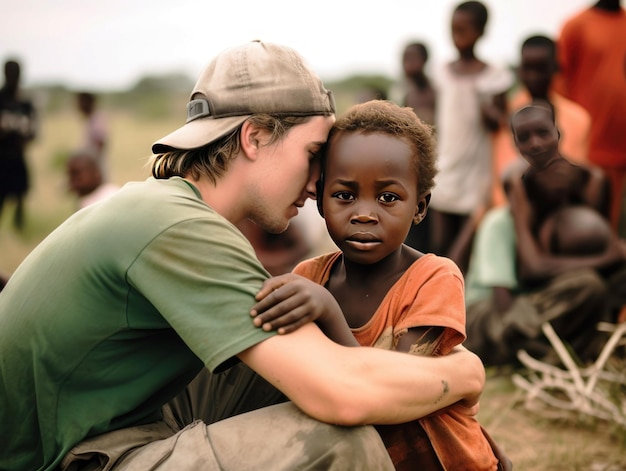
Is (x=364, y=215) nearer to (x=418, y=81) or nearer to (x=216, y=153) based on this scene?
(x=216, y=153)

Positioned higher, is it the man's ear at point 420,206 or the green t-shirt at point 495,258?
the man's ear at point 420,206

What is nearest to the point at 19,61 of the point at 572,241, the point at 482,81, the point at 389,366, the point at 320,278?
the point at 482,81

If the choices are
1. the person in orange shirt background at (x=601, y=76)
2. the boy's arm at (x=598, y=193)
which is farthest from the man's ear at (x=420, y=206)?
the person in orange shirt background at (x=601, y=76)

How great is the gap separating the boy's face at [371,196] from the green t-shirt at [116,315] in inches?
14.7

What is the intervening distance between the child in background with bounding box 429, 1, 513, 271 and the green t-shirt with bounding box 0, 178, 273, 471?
452cm

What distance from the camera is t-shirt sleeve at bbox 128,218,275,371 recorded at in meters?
2.11

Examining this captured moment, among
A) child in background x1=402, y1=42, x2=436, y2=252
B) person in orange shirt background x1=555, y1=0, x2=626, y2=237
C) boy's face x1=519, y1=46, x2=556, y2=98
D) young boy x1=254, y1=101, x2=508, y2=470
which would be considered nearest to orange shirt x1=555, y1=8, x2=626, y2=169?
person in orange shirt background x1=555, y1=0, x2=626, y2=237

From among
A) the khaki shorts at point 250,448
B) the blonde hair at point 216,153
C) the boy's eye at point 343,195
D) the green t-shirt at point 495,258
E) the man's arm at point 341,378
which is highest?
the blonde hair at point 216,153

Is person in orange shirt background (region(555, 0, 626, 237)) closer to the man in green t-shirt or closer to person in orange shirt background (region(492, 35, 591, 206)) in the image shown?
person in orange shirt background (region(492, 35, 591, 206))

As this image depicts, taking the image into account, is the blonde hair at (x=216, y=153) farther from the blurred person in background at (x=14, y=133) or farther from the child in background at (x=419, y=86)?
the blurred person in background at (x=14, y=133)

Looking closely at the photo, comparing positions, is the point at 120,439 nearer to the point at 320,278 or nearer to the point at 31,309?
the point at 31,309

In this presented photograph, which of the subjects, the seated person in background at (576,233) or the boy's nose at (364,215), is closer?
the boy's nose at (364,215)

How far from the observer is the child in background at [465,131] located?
22.0 ft

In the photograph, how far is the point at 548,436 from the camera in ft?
13.6
